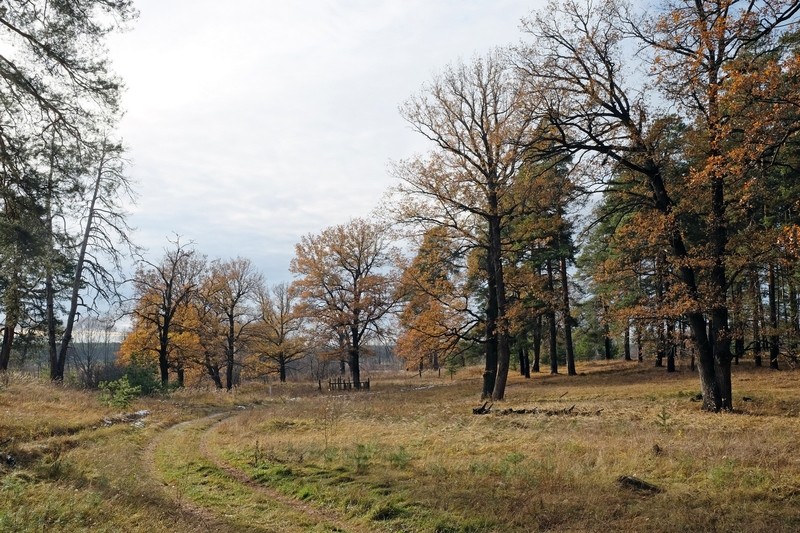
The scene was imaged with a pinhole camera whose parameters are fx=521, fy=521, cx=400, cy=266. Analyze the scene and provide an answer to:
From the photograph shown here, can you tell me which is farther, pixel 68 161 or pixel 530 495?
pixel 68 161

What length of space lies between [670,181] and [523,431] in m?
10.3

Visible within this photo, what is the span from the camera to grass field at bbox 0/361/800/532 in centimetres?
675

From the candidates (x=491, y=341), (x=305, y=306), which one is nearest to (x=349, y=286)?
(x=305, y=306)

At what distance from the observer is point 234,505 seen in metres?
8.70

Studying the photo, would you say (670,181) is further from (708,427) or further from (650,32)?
(708,427)

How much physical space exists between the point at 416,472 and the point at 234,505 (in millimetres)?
3216

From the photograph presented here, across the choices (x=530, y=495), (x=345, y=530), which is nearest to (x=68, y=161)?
(x=345, y=530)

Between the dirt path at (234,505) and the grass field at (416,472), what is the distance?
42mm

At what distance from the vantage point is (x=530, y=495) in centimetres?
772

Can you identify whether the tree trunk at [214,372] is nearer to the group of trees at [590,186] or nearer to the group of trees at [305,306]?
the group of trees at [305,306]

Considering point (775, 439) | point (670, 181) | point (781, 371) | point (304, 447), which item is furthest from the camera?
point (781, 371)

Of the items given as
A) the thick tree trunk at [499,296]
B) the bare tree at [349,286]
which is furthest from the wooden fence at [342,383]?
the thick tree trunk at [499,296]

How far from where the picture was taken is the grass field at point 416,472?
6754 mm

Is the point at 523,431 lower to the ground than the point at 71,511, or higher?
lower
